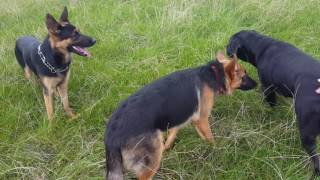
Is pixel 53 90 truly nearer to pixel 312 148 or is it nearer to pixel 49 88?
pixel 49 88

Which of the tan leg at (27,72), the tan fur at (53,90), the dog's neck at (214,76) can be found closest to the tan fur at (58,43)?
the tan fur at (53,90)

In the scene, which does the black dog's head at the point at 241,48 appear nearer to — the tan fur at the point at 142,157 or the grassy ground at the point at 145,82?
the grassy ground at the point at 145,82

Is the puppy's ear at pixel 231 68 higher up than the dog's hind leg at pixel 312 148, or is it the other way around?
the puppy's ear at pixel 231 68

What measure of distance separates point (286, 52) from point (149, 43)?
6.74 ft

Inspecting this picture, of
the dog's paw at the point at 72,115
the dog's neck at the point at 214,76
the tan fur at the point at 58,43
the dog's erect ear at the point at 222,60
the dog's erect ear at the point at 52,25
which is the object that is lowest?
the dog's paw at the point at 72,115

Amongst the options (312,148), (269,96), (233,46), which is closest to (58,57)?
(233,46)

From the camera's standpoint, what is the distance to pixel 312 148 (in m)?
3.31

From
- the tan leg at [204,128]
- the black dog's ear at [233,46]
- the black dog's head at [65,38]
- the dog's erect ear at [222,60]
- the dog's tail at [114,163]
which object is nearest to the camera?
the dog's tail at [114,163]

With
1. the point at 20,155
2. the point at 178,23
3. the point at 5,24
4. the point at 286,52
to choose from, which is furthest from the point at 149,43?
the point at 5,24

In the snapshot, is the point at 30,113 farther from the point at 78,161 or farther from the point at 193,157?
the point at 193,157

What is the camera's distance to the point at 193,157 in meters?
3.72

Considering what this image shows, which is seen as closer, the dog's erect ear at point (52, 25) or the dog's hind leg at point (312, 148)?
the dog's hind leg at point (312, 148)

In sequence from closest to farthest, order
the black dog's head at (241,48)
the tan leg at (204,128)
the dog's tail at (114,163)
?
the dog's tail at (114,163) < the tan leg at (204,128) < the black dog's head at (241,48)

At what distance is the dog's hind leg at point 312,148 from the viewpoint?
3.26 metres
